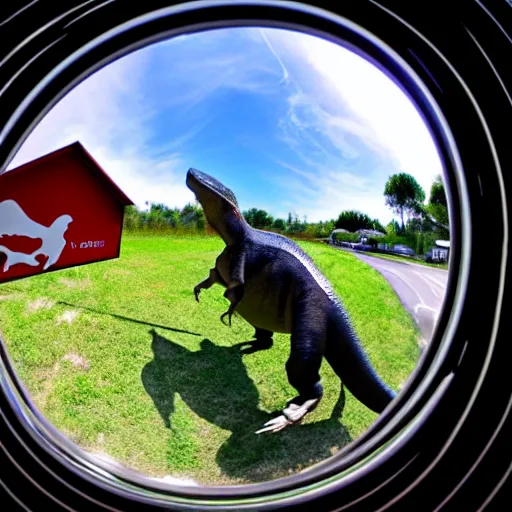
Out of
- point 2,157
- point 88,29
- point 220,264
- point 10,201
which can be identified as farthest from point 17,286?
point 88,29

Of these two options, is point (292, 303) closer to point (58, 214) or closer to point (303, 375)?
point (303, 375)

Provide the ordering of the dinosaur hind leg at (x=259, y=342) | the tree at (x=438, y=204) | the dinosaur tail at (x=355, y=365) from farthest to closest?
the dinosaur hind leg at (x=259, y=342) < the dinosaur tail at (x=355, y=365) < the tree at (x=438, y=204)

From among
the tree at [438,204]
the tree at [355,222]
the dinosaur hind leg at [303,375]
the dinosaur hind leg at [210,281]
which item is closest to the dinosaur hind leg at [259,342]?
the dinosaur hind leg at [303,375]

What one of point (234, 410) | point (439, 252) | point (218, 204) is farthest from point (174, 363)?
point (439, 252)

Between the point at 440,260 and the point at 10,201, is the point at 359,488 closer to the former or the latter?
the point at 440,260

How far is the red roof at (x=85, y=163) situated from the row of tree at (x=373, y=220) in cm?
7

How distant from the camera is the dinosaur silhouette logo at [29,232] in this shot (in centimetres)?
161

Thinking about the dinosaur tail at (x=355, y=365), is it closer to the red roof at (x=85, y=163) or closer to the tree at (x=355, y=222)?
the tree at (x=355, y=222)

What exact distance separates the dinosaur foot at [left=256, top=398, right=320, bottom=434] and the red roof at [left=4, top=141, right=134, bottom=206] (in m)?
0.92

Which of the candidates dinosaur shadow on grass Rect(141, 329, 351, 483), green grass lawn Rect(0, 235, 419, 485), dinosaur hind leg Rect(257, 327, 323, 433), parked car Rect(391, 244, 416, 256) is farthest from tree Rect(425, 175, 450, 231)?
dinosaur shadow on grass Rect(141, 329, 351, 483)

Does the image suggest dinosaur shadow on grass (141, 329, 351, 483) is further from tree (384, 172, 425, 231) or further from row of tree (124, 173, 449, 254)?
tree (384, 172, 425, 231)

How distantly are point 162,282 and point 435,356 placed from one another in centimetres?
103

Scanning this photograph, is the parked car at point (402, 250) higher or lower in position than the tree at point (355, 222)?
lower

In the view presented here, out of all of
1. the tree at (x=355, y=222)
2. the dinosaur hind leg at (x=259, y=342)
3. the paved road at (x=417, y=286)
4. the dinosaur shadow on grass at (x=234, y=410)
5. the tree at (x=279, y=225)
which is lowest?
the dinosaur shadow on grass at (x=234, y=410)
